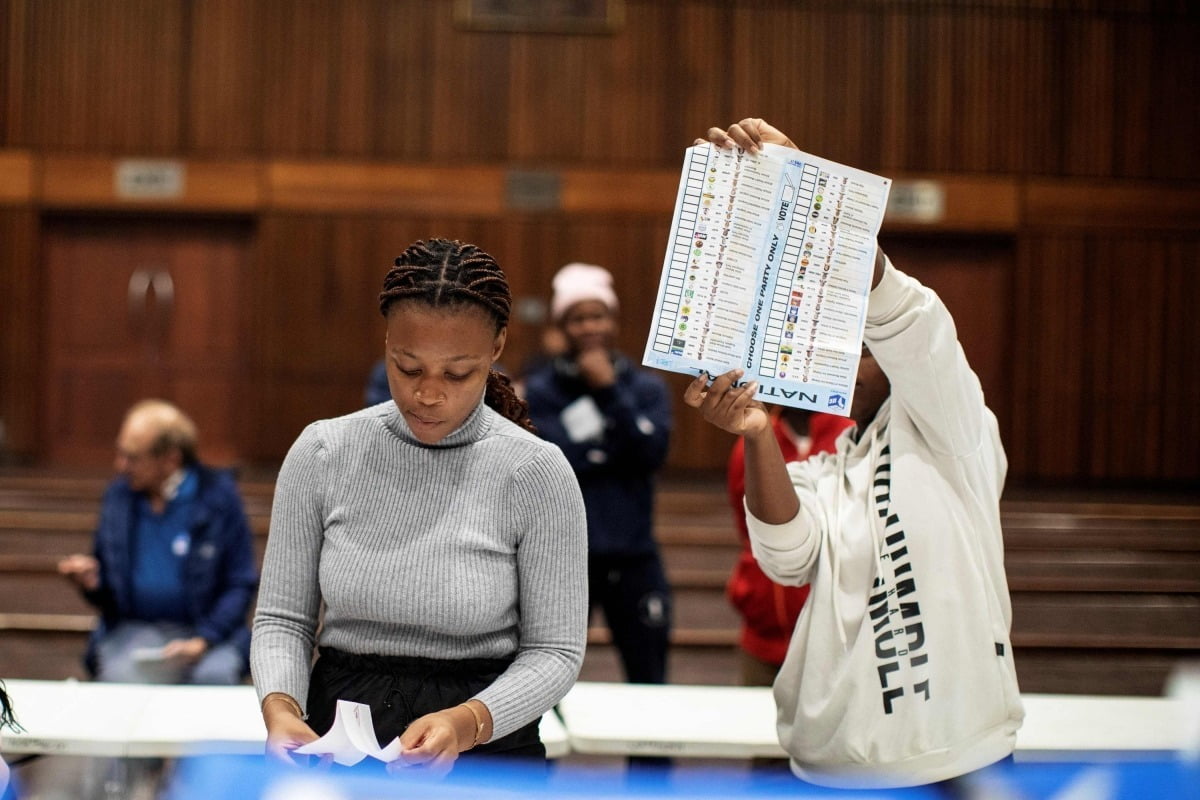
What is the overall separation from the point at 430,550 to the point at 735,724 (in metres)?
1.16

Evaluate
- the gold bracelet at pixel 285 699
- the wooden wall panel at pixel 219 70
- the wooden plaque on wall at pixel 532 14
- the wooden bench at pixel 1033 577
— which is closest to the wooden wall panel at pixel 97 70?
the wooden wall panel at pixel 219 70

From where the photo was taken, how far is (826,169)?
1.71 m

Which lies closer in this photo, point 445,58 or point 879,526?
point 879,526

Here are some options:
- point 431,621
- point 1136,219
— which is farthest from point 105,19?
point 431,621

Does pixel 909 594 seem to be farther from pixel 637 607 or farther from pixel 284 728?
pixel 637 607

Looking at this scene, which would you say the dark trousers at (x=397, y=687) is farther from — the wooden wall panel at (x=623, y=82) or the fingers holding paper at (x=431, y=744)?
the wooden wall panel at (x=623, y=82)

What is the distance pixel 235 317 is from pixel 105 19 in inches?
87.8

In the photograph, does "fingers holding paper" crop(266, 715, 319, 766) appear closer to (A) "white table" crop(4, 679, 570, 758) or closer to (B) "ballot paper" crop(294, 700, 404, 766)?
(B) "ballot paper" crop(294, 700, 404, 766)

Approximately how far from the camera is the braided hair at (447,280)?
154cm

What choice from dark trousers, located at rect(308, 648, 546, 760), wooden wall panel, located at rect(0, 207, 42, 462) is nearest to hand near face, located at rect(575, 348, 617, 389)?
dark trousers, located at rect(308, 648, 546, 760)

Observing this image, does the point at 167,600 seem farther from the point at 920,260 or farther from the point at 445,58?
the point at 920,260

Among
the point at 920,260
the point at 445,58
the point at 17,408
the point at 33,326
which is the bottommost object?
the point at 17,408

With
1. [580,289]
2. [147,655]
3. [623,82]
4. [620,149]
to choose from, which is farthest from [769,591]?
[623,82]

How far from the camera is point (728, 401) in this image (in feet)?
5.63
